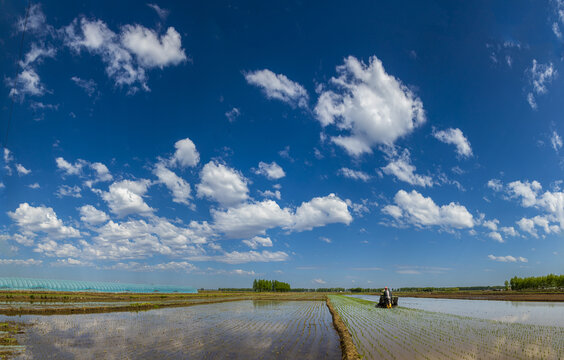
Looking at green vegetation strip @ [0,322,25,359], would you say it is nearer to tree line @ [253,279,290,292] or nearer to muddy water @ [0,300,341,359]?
muddy water @ [0,300,341,359]

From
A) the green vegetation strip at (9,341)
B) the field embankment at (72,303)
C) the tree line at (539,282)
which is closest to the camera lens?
the green vegetation strip at (9,341)

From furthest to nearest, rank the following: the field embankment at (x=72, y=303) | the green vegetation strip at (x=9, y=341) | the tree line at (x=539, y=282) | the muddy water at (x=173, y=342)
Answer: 1. the tree line at (x=539, y=282)
2. the field embankment at (x=72, y=303)
3. the muddy water at (x=173, y=342)
4. the green vegetation strip at (x=9, y=341)

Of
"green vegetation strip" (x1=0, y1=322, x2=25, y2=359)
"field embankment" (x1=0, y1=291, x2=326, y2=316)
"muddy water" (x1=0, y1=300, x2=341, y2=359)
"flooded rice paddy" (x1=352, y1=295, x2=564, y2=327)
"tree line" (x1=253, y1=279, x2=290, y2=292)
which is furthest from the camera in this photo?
"tree line" (x1=253, y1=279, x2=290, y2=292)

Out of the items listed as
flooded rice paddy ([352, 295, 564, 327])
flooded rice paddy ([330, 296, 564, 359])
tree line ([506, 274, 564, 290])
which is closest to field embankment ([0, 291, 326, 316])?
flooded rice paddy ([330, 296, 564, 359])

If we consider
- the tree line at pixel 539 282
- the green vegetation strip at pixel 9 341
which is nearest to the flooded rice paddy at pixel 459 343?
the green vegetation strip at pixel 9 341

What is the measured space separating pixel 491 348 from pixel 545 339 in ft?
15.9

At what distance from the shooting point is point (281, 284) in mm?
172000

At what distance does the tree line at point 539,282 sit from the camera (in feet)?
305

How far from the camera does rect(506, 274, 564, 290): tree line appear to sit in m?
92.8

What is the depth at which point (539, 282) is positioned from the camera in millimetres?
102188

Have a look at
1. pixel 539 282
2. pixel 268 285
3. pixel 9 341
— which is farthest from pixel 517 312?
pixel 268 285

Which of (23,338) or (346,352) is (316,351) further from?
(23,338)

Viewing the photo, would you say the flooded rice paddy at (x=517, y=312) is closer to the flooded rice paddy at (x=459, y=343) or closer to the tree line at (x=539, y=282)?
the flooded rice paddy at (x=459, y=343)

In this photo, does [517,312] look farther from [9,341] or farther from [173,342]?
[9,341]
